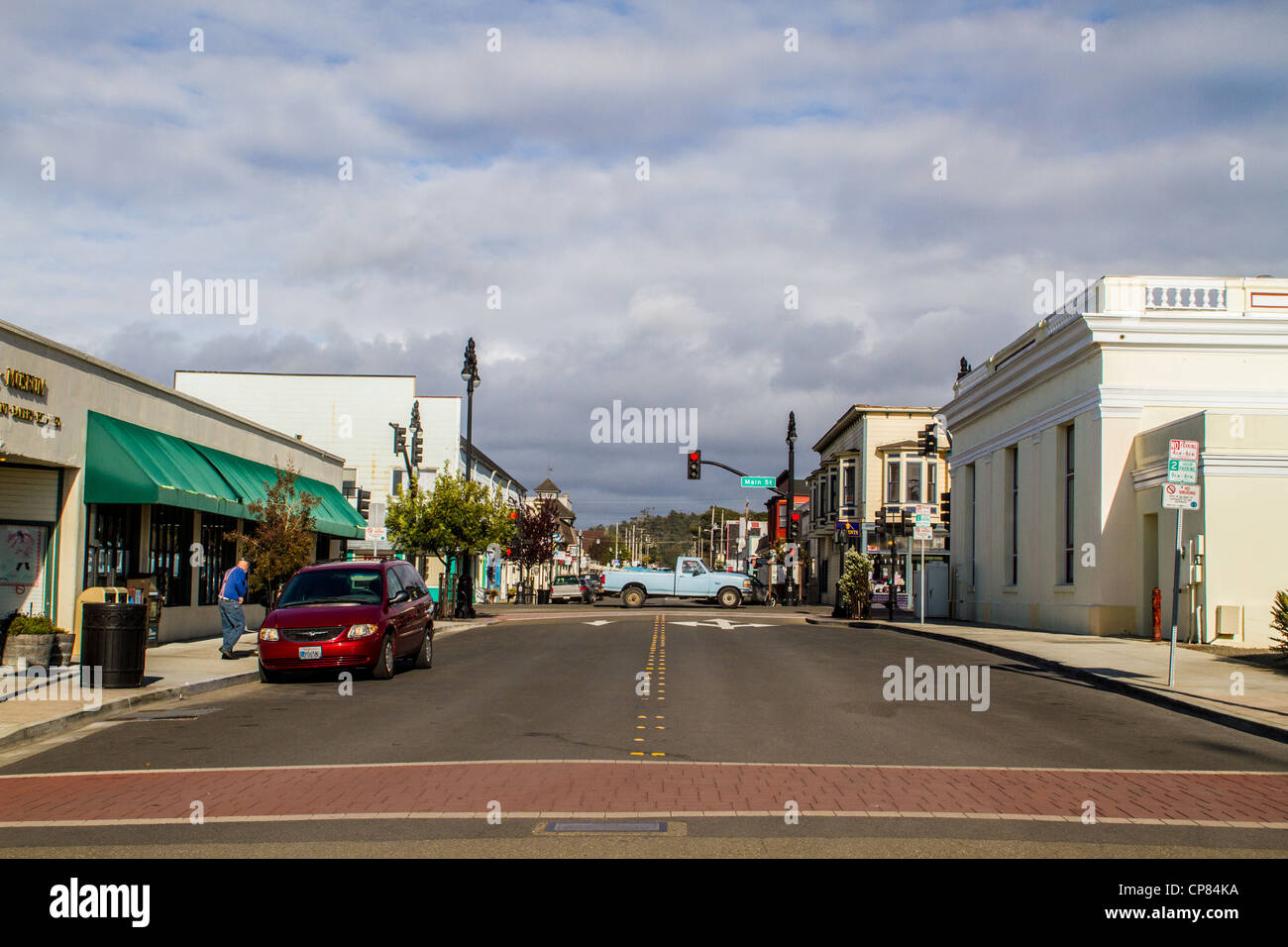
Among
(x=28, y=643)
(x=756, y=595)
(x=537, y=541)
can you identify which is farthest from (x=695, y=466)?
(x=28, y=643)

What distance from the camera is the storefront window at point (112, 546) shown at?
20.2 metres

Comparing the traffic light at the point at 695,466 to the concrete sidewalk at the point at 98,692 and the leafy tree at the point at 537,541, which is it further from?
the concrete sidewalk at the point at 98,692

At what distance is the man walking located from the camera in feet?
62.4

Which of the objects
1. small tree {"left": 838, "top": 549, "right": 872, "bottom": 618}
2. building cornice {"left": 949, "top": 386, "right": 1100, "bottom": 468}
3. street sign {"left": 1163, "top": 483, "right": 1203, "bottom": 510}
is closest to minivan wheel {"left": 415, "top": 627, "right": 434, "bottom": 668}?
street sign {"left": 1163, "top": 483, "right": 1203, "bottom": 510}

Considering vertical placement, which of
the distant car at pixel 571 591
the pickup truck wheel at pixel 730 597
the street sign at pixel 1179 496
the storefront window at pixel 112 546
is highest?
the street sign at pixel 1179 496

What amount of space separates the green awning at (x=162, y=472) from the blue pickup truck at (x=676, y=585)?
65.9 ft

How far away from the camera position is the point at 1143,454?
2723 cm

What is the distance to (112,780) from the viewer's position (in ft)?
30.7

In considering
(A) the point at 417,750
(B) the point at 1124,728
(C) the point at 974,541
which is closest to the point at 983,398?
(C) the point at 974,541

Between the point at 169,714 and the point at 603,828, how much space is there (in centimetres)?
797

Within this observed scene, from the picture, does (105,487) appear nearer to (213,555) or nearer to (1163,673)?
(213,555)

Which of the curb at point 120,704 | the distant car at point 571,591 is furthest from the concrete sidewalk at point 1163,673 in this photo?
the distant car at point 571,591

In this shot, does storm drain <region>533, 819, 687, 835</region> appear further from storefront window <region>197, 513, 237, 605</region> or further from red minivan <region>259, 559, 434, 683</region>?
storefront window <region>197, 513, 237, 605</region>

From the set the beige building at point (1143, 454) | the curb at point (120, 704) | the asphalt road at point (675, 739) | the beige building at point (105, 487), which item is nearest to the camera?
the asphalt road at point (675, 739)
